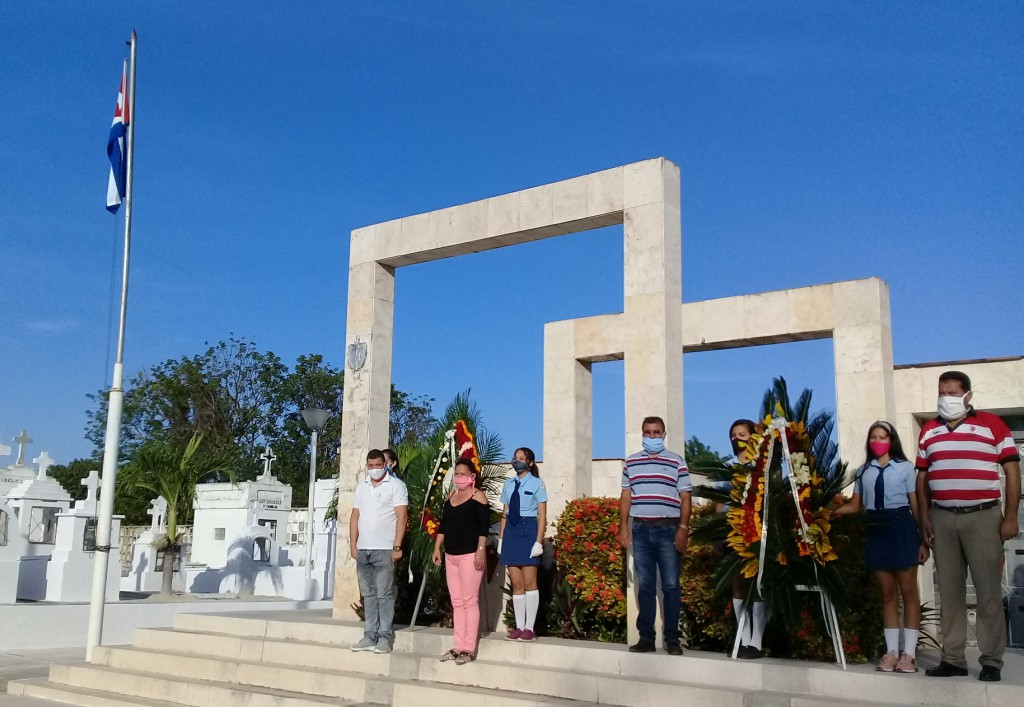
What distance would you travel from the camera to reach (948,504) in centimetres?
634

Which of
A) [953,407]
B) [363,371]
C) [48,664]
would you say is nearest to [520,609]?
[363,371]

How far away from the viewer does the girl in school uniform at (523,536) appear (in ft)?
27.8

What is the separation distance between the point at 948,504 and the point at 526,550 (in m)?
Answer: 3.62

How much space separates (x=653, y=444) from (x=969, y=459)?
234 centimetres

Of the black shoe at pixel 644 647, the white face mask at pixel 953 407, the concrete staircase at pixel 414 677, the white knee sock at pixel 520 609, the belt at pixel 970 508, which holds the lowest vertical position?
the concrete staircase at pixel 414 677

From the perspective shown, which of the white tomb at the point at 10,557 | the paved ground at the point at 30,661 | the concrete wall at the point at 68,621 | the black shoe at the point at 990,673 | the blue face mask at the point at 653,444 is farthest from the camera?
the white tomb at the point at 10,557

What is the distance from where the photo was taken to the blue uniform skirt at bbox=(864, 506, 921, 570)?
6871 millimetres

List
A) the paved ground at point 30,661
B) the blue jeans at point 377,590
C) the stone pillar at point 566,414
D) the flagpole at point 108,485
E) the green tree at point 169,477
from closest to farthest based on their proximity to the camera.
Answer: the blue jeans at point 377,590 → the flagpole at point 108,485 → the paved ground at point 30,661 → the stone pillar at point 566,414 → the green tree at point 169,477

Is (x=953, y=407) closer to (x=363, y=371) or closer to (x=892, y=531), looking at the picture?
(x=892, y=531)

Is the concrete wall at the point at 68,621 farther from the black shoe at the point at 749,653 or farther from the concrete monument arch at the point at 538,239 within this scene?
the black shoe at the point at 749,653

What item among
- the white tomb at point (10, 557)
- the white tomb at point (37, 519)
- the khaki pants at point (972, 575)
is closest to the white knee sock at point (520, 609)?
the khaki pants at point (972, 575)

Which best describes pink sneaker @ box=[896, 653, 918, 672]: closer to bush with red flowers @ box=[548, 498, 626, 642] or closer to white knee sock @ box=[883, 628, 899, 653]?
white knee sock @ box=[883, 628, 899, 653]

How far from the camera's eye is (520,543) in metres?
8.55

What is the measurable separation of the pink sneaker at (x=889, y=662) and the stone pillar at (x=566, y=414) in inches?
348
